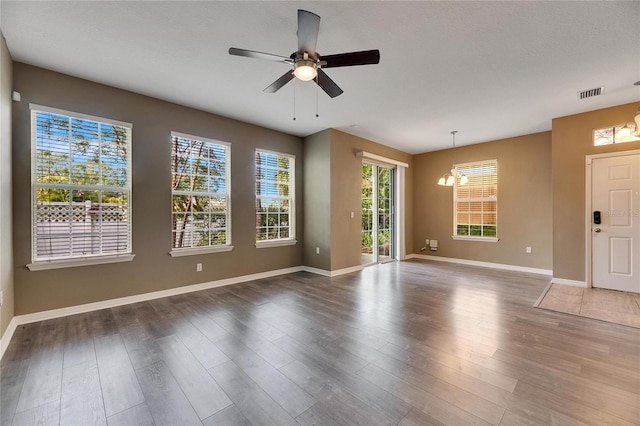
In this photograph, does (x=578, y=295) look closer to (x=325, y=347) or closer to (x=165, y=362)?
(x=325, y=347)

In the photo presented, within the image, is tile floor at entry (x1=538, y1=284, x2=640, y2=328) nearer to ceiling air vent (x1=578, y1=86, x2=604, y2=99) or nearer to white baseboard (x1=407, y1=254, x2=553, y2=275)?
white baseboard (x1=407, y1=254, x2=553, y2=275)

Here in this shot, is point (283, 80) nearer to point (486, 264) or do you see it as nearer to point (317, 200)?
point (317, 200)

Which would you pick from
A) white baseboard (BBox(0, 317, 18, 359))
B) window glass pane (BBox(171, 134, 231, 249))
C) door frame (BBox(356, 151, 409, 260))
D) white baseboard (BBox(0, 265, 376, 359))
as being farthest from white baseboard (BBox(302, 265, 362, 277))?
white baseboard (BBox(0, 317, 18, 359))

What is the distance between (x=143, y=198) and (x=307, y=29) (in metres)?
3.21

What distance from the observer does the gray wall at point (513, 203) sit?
5469 mm

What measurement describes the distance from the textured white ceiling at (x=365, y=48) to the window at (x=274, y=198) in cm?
121

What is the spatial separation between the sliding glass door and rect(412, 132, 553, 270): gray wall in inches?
48.2

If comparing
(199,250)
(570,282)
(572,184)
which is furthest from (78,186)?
(570,282)

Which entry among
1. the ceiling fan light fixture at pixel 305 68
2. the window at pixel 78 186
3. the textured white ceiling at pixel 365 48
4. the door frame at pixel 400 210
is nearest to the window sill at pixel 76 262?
the window at pixel 78 186

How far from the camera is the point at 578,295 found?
392 cm

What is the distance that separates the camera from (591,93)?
11.9ft

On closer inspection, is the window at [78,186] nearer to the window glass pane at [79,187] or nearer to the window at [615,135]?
the window glass pane at [79,187]

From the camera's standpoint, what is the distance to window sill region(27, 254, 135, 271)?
3.06 metres

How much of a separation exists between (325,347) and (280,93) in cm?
319
